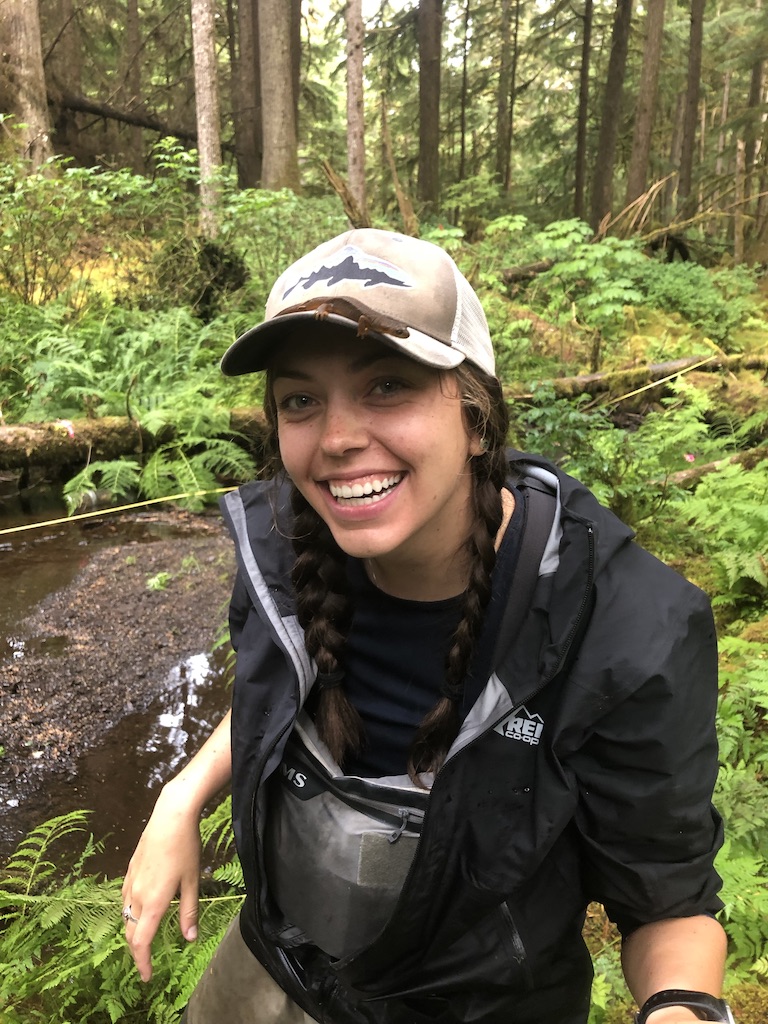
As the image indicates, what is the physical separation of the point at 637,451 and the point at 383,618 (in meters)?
3.77

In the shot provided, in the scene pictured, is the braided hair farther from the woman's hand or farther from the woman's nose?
the woman's hand

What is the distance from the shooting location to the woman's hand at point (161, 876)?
165 centimetres

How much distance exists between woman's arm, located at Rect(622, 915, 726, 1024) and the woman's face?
0.95m

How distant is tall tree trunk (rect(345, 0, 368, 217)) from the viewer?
35.1 feet

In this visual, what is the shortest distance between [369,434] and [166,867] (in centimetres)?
124

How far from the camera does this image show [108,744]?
3707 millimetres

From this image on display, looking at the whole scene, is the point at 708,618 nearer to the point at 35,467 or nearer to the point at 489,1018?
the point at 489,1018

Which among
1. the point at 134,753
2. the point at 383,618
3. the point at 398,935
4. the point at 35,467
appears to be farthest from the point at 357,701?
the point at 35,467

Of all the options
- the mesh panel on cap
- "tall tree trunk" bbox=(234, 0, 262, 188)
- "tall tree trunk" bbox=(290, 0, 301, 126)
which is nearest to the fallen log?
the mesh panel on cap

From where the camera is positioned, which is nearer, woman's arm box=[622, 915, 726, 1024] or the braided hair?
woman's arm box=[622, 915, 726, 1024]

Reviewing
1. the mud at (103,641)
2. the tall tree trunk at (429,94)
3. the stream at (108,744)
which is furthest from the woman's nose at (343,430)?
the tall tree trunk at (429,94)

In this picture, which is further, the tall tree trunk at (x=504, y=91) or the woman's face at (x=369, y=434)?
the tall tree trunk at (x=504, y=91)

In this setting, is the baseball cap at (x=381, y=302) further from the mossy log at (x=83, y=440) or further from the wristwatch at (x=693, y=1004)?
the mossy log at (x=83, y=440)

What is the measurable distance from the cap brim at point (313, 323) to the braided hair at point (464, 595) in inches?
2.9
